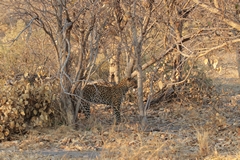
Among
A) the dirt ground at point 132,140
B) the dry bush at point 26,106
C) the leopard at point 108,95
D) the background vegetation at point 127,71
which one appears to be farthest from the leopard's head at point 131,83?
the dry bush at point 26,106

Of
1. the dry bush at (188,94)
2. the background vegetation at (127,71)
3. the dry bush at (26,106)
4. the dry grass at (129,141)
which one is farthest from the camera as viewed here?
the dry bush at (188,94)

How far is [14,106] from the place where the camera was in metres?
6.94

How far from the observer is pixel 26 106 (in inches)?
285

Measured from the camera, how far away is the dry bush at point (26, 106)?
22.2ft

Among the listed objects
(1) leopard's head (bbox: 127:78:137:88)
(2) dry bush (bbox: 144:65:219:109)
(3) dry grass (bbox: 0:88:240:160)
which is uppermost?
(1) leopard's head (bbox: 127:78:137:88)

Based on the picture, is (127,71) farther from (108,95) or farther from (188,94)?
(188,94)

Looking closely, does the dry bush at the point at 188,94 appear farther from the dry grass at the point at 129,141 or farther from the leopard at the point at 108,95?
the leopard at the point at 108,95

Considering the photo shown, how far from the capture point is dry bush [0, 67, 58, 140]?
266 inches

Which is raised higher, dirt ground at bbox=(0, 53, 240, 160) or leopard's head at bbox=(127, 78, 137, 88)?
leopard's head at bbox=(127, 78, 137, 88)

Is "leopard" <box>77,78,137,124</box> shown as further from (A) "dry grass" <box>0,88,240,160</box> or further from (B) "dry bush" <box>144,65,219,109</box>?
(B) "dry bush" <box>144,65,219,109</box>

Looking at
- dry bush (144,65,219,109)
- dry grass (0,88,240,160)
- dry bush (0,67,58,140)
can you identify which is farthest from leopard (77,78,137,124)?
dry bush (144,65,219,109)

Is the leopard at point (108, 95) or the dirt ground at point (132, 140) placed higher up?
the leopard at point (108, 95)

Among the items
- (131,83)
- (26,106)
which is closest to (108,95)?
(131,83)

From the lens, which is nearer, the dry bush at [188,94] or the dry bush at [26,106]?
the dry bush at [26,106]
